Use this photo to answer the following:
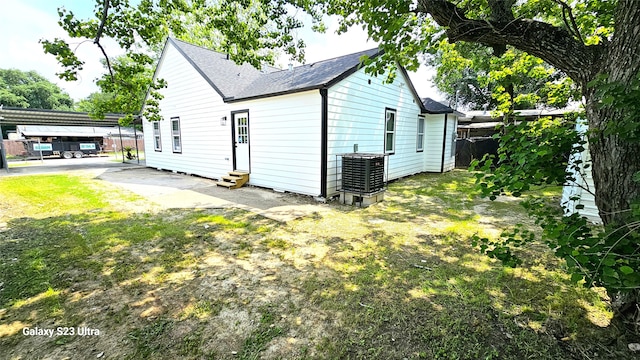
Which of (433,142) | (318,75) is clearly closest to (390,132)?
(318,75)

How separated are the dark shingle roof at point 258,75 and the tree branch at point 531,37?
102 inches

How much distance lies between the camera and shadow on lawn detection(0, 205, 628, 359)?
2012mm

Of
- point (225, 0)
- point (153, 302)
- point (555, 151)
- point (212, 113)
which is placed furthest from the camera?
point (212, 113)

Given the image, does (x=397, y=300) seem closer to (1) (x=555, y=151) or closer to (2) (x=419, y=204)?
(1) (x=555, y=151)

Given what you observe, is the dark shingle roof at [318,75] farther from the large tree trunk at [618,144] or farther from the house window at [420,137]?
the large tree trunk at [618,144]

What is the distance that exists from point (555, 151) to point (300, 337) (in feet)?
7.59

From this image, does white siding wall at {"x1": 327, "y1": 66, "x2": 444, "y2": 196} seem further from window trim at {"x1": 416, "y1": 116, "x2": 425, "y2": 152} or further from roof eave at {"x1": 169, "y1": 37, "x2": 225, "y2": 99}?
roof eave at {"x1": 169, "y1": 37, "x2": 225, "y2": 99}

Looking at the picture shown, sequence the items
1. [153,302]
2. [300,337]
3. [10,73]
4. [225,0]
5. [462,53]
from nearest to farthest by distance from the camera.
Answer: [300,337] < [153,302] < [225,0] < [462,53] < [10,73]

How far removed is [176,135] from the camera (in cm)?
1112

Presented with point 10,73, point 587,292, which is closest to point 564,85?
point 587,292

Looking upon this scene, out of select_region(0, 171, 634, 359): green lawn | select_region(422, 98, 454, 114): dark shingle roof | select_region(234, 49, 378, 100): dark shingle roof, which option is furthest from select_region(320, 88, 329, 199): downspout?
select_region(422, 98, 454, 114): dark shingle roof

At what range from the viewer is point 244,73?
10875 mm

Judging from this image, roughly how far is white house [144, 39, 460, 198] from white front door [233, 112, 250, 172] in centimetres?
3

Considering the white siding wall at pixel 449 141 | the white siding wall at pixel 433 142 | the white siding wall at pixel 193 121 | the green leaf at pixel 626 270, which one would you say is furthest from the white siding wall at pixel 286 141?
the white siding wall at pixel 449 141
